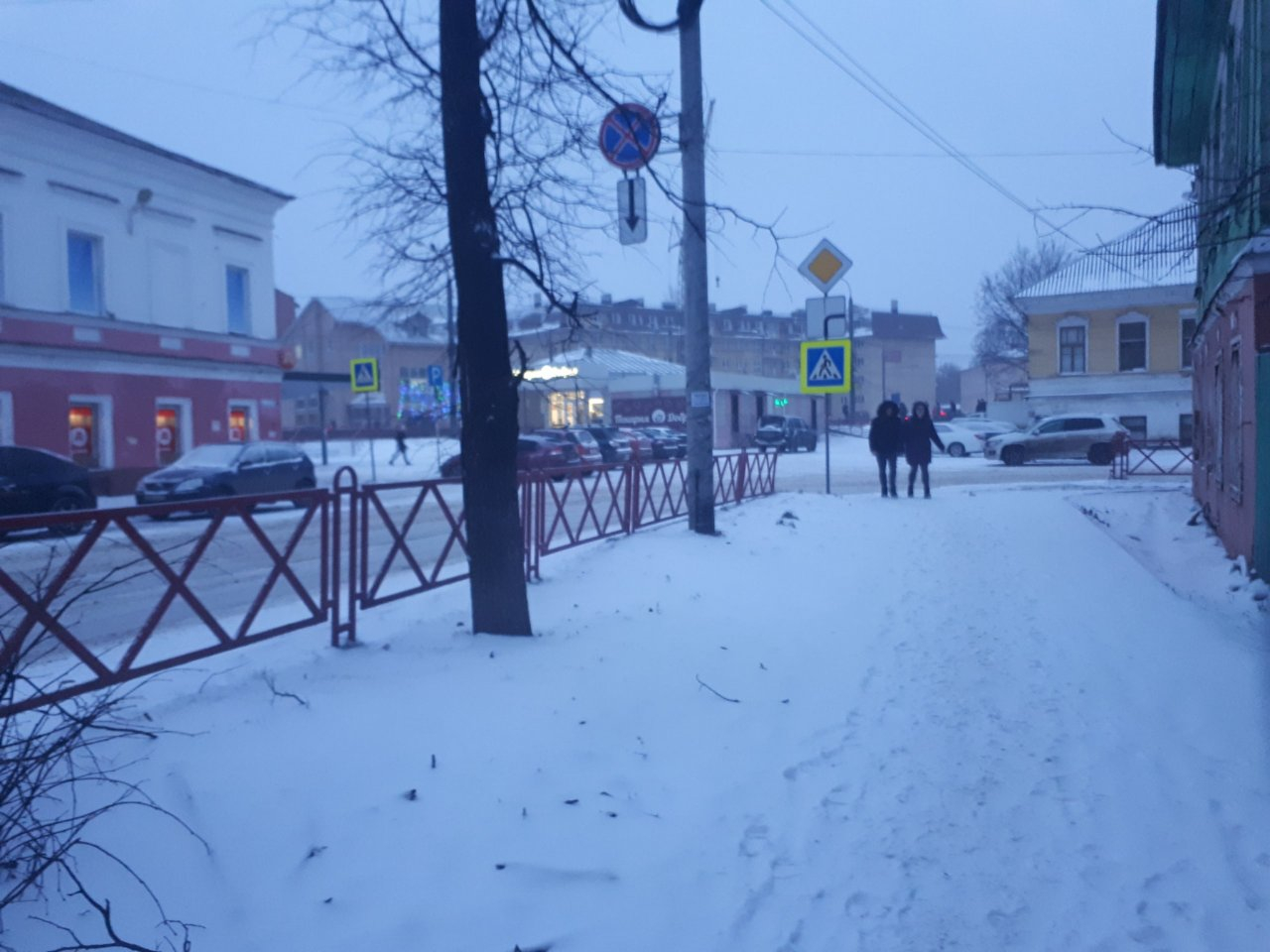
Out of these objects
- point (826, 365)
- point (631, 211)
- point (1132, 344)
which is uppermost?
point (1132, 344)

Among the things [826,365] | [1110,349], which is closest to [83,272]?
[826,365]

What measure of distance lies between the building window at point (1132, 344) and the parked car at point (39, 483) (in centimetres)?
3393

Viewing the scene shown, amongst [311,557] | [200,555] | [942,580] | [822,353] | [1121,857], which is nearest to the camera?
[1121,857]

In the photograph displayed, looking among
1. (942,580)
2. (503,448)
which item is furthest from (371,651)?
(942,580)

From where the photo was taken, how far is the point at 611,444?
112 feet

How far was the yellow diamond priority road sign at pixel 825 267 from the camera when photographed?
1397 cm

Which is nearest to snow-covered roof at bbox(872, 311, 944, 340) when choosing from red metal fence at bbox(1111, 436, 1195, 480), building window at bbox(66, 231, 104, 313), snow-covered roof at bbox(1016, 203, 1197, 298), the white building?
red metal fence at bbox(1111, 436, 1195, 480)

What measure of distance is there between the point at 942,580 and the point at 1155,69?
7112 mm

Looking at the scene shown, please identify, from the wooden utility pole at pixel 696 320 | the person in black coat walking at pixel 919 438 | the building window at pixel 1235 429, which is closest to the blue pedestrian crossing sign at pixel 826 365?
the person in black coat walking at pixel 919 438

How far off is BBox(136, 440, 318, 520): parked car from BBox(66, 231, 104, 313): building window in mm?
5647

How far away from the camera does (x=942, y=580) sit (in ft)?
31.1

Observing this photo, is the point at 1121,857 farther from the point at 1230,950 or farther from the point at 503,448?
the point at 503,448

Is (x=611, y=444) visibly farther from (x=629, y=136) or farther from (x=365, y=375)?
(x=629, y=136)

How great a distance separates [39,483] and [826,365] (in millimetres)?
13040
